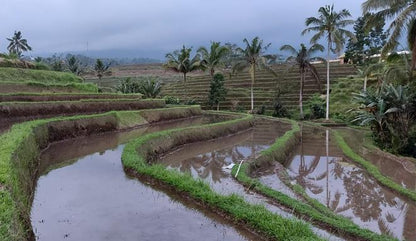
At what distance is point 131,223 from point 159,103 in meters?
19.5

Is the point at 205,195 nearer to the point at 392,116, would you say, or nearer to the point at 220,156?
the point at 220,156

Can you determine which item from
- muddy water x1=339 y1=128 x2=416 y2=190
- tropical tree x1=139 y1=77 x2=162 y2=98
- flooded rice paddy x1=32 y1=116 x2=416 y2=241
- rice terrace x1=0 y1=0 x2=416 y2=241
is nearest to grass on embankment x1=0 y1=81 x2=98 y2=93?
rice terrace x1=0 y1=0 x2=416 y2=241

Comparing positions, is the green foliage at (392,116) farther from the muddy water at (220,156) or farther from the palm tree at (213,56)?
the palm tree at (213,56)

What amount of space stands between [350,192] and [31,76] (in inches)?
826

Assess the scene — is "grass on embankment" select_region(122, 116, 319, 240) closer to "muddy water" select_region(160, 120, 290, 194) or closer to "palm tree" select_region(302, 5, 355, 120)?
"muddy water" select_region(160, 120, 290, 194)

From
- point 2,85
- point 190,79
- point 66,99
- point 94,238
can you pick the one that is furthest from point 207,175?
point 190,79

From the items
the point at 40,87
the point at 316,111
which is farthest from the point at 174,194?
the point at 316,111

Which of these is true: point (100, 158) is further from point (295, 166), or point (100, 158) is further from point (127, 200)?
point (295, 166)

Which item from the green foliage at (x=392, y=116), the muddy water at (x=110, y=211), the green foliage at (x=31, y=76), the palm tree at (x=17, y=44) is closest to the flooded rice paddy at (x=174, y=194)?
the muddy water at (x=110, y=211)

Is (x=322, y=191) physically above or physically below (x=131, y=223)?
below

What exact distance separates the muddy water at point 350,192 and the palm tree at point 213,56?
65.8ft

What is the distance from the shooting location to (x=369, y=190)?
416 inches

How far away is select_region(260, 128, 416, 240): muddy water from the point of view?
815 cm

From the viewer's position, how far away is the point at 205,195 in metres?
7.97
